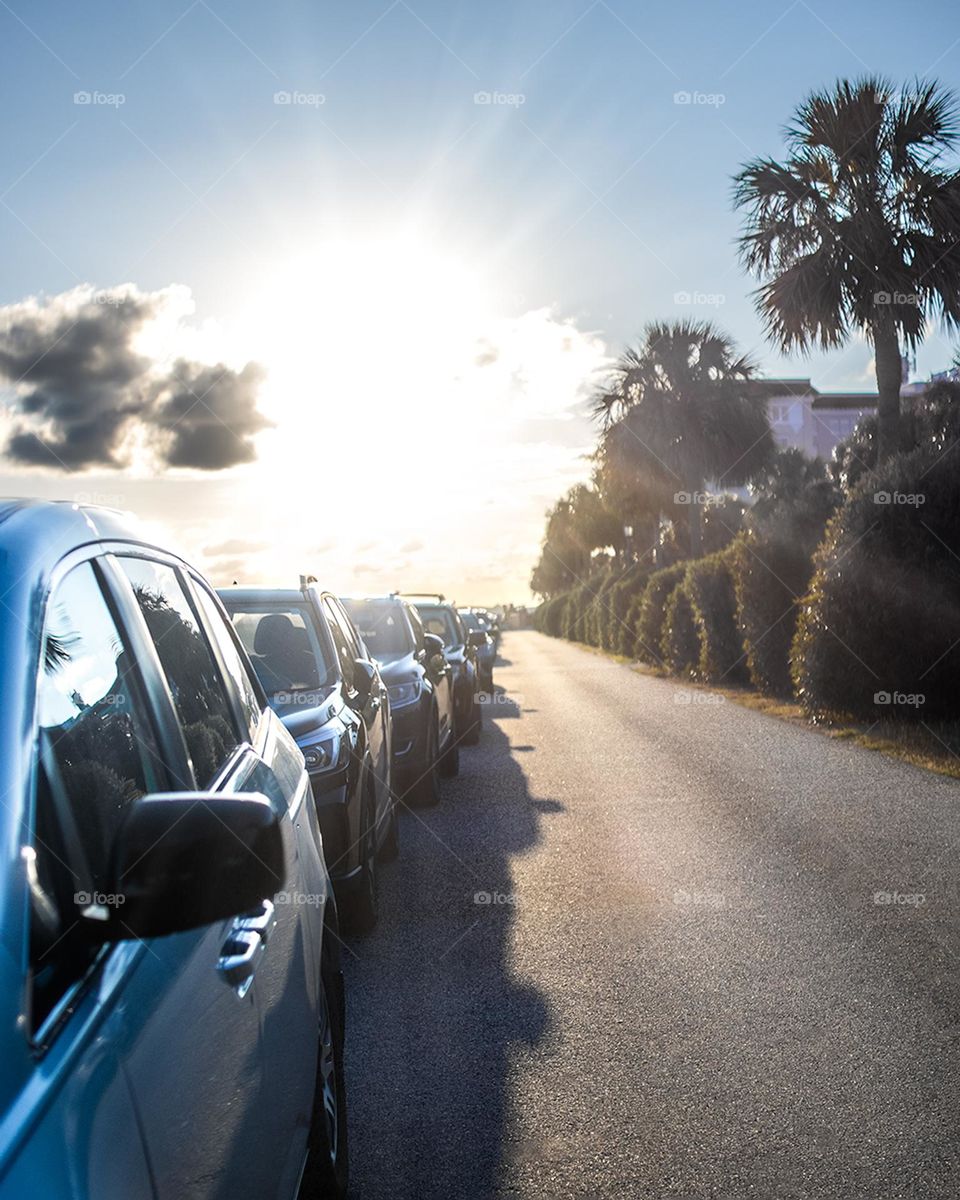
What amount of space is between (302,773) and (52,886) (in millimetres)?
2162

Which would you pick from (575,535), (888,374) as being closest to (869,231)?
(888,374)

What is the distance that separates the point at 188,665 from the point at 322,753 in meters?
3.30

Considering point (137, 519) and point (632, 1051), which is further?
point (632, 1051)

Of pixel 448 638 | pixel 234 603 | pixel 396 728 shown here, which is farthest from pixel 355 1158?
pixel 448 638

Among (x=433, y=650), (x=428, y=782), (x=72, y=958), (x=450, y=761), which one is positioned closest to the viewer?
(x=72, y=958)

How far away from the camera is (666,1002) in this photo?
522 centimetres

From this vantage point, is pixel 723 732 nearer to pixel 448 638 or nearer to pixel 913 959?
pixel 448 638

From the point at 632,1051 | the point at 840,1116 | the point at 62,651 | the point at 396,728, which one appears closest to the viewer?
the point at 62,651

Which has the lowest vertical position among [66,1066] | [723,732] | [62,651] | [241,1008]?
[723,732]

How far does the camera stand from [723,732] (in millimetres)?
16250

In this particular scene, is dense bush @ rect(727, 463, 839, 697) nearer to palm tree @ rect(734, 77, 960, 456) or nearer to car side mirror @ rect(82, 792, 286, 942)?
palm tree @ rect(734, 77, 960, 456)

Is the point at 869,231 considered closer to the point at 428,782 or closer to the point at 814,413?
the point at 428,782

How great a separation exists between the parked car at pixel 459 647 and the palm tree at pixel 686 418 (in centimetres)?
1968

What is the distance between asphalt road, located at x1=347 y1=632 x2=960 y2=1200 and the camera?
3.72 metres
